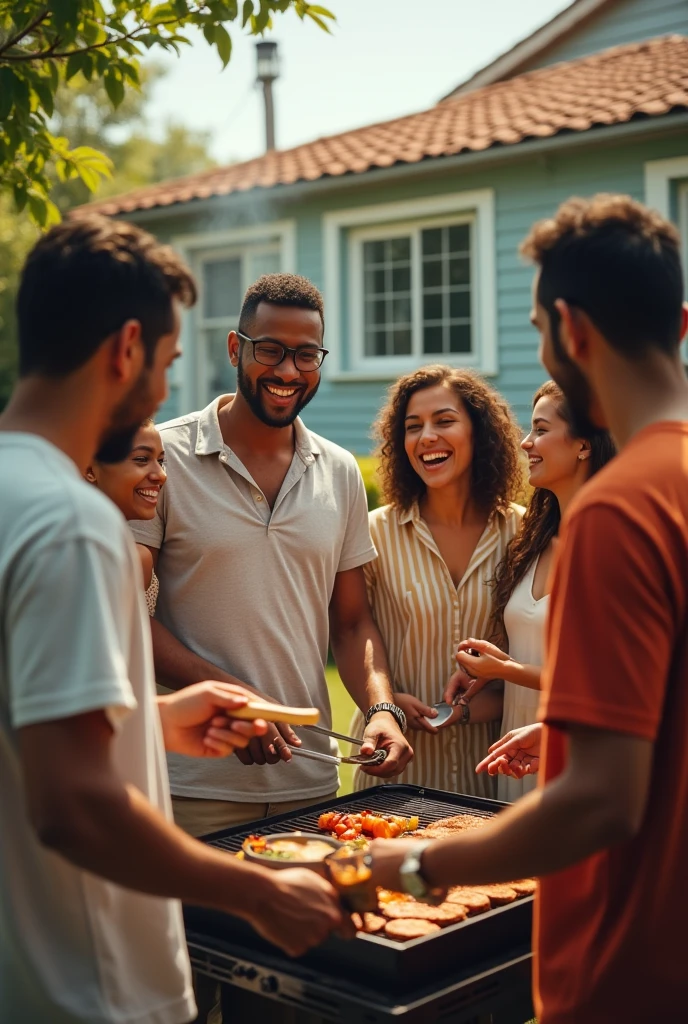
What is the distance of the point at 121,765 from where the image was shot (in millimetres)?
1887

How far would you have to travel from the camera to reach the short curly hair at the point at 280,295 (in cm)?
390

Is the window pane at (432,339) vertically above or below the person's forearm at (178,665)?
above

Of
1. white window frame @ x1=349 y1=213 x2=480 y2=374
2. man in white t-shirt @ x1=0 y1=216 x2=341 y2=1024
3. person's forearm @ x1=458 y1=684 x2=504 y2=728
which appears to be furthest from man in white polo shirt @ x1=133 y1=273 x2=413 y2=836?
white window frame @ x1=349 y1=213 x2=480 y2=374

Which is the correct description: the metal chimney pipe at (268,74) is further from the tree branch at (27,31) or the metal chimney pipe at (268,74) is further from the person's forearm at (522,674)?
the person's forearm at (522,674)

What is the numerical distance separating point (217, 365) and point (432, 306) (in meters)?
3.67

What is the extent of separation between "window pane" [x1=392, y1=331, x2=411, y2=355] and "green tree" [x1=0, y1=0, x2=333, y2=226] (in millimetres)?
8943

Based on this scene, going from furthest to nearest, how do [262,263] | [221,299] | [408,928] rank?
[221,299] < [262,263] < [408,928]

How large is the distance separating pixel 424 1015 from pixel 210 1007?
2.57ft

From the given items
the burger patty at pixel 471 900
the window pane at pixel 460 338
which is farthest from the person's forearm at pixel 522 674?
the window pane at pixel 460 338

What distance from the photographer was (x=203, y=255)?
47.8ft

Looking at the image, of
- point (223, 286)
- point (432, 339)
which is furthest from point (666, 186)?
point (223, 286)

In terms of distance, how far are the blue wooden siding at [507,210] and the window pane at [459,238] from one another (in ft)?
1.56

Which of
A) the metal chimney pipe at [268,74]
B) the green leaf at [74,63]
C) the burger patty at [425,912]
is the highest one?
the metal chimney pipe at [268,74]

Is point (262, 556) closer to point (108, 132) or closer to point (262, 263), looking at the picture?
point (262, 263)
